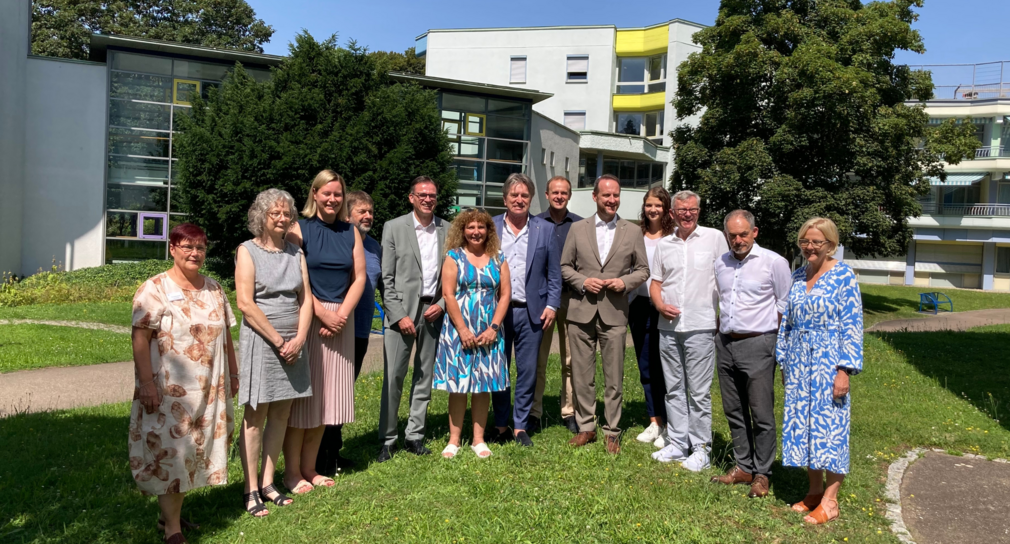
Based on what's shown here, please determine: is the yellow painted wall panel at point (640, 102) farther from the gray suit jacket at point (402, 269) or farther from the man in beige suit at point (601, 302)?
Result: the gray suit jacket at point (402, 269)

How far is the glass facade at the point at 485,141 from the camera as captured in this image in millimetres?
26984

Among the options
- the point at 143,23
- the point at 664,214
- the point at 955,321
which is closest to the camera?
the point at 664,214

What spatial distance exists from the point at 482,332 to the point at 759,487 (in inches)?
96.1

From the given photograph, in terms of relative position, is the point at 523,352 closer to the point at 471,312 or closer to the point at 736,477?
the point at 471,312

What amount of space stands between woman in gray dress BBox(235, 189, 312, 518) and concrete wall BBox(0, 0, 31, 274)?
21773mm

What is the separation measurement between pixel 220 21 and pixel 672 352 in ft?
145

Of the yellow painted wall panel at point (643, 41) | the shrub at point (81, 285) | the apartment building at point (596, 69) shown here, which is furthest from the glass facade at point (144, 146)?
the yellow painted wall panel at point (643, 41)

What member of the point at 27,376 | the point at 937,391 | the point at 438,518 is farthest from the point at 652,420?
the point at 27,376

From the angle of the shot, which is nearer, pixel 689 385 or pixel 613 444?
pixel 689 385

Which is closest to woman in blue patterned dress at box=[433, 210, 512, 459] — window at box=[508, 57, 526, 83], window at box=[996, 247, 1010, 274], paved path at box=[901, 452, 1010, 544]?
paved path at box=[901, 452, 1010, 544]

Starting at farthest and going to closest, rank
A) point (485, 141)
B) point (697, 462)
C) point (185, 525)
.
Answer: point (485, 141)
point (697, 462)
point (185, 525)

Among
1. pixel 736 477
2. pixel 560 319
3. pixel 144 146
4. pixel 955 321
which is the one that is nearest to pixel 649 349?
pixel 560 319

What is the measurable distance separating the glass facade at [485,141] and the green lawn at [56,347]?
52.9 feet

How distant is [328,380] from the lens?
5.15 m
